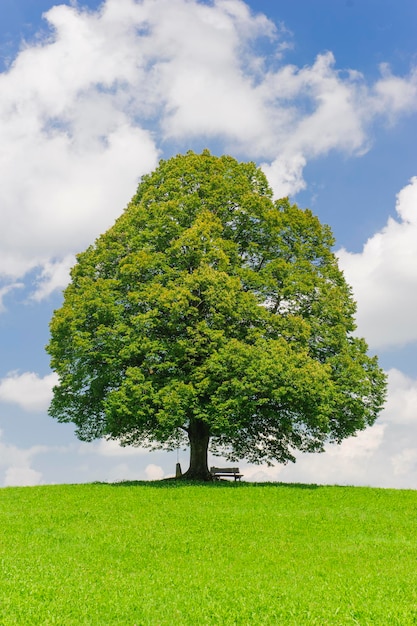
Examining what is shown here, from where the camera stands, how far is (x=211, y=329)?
31219mm

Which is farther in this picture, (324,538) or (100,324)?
(100,324)

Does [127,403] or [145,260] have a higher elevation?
[145,260]

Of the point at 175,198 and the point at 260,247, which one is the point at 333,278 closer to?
the point at 260,247

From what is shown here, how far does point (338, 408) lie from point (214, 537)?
14.2 m

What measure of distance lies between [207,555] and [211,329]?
578 inches

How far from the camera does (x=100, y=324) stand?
33.1 metres

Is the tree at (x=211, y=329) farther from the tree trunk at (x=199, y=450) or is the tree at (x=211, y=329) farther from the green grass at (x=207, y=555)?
the green grass at (x=207, y=555)

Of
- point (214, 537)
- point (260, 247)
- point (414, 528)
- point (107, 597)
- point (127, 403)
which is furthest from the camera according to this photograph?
point (260, 247)

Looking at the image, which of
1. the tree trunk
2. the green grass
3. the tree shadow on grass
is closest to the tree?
the tree trunk

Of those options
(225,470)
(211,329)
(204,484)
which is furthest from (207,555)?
(225,470)

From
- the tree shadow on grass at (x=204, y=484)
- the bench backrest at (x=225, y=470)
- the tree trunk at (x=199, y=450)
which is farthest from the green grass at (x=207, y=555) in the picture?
the bench backrest at (x=225, y=470)

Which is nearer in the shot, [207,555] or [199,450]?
[207,555]

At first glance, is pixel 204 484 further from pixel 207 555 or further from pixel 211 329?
pixel 207 555

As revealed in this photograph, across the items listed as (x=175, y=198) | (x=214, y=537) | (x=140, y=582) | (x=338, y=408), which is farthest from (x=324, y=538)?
(x=175, y=198)
